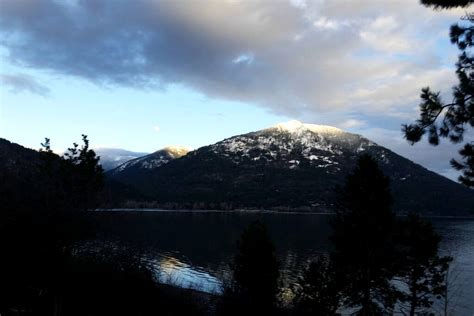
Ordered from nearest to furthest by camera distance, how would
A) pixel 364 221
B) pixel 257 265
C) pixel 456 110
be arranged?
pixel 456 110
pixel 364 221
pixel 257 265

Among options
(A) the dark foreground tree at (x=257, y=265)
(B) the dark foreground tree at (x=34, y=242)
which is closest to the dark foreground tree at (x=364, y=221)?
(A) the dark foreground tree at (x=257, y=265)

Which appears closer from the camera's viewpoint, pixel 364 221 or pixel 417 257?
pixel 417 257

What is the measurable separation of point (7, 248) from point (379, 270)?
73.4ft

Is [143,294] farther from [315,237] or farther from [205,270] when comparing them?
[315,237]

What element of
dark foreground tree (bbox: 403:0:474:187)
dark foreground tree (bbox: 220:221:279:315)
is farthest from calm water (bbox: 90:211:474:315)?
dark foreground tree (bbox: 403:0:474:187)

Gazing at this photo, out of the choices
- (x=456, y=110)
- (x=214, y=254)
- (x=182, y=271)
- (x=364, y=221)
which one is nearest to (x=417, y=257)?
(x=364, y=221)

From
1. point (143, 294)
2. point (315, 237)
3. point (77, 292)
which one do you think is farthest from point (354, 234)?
point (315, 237)

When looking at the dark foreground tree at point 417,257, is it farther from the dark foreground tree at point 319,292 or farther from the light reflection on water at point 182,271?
the light reflection on water at point 182,271

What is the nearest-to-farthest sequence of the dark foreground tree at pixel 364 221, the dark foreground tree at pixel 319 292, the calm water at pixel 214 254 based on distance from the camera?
the dark foreground tree at pixel 319 292 < the dark foreground tree at pixel 364 221 < the calm water at pixel 214 254

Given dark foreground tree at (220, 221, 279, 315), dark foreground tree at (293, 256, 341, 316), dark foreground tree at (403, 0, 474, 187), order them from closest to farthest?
dark foreground tree at (403, 0, 474, 187)
dark foreground tree at (293, 256, 341, 316)
dark foreground tree at (220, 221, 279, 315)

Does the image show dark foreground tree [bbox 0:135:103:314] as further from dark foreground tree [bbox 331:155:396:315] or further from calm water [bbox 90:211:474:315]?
dark foreground tree [bbox 331:155:396:315]

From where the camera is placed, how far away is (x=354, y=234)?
32.9m

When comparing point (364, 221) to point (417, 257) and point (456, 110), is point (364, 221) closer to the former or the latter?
point (417, 257)

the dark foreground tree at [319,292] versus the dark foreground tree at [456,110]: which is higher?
the dark foreground tree at [456,110]
